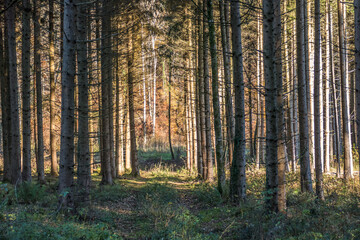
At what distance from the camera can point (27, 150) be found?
1112cm

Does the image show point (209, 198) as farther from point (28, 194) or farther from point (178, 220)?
point (28, 194)

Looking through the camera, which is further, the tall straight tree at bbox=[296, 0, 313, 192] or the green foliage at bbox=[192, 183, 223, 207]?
the green foliage at bbox=[192, 183, 223, 207]

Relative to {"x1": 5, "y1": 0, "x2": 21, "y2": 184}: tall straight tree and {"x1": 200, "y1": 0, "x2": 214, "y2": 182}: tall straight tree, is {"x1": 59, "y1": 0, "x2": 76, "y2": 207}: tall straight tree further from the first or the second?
{"x1": 200, "y1": 0, "x2": 214, "y2": 182}: tall straight tree

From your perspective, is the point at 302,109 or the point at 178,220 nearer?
the point at 178,220

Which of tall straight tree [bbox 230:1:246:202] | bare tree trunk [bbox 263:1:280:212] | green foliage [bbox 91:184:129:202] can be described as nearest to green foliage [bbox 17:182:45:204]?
green foliage [bbox 91:184:129:202]

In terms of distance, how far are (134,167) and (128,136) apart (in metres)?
2.64

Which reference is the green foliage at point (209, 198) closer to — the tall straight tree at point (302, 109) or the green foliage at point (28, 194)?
the tall straight tree at point (302, 109)

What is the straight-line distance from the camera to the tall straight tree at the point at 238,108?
8.42m

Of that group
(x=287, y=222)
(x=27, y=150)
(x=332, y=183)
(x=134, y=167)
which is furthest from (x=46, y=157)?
(x=287, y=222)

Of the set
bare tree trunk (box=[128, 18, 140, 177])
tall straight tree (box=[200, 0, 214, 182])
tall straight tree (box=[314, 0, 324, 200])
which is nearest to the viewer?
tall straight tree (box=[314, 0, 324, 200])

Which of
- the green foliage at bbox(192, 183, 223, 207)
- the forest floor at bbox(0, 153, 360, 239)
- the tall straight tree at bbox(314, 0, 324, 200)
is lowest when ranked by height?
the green foliage at bbox(192, 183, 223, 207)

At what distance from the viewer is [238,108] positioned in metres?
8.38

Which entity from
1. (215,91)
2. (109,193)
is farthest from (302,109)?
(109,193)

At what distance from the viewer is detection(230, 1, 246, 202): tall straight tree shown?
8422mm
